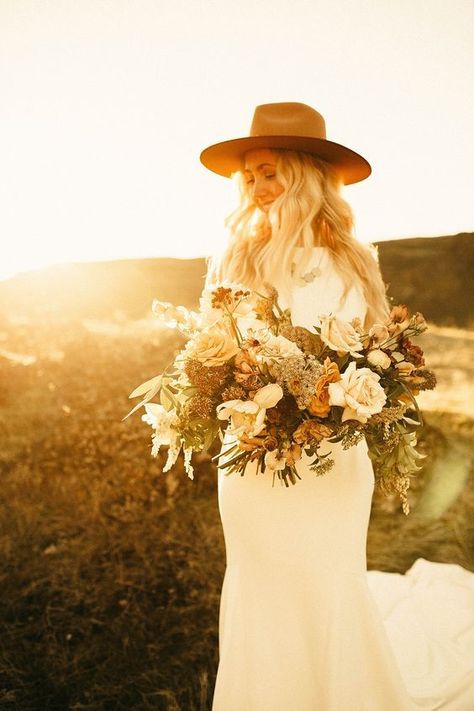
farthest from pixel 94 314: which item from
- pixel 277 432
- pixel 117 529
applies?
pixel 277 432

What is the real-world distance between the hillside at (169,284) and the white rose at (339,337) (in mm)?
3674

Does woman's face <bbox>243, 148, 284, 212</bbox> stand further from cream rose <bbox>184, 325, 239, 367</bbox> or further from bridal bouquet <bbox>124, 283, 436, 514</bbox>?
cream rose <bbox>184, 325, 239, 367</bbox>

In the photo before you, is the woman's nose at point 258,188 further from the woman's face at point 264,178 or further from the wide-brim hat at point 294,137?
the wide-brim hat at point 294,137

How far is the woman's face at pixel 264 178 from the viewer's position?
3.20 metres

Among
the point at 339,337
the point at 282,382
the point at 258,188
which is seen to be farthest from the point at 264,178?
the point at 282,382

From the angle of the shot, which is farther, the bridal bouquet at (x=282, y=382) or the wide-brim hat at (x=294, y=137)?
the wide-brim hat at (x=294, y=137)

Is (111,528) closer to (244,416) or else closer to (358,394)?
(244,416)

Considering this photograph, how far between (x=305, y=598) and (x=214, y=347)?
53.9 inches

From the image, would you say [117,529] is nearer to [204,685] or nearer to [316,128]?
[204,685]

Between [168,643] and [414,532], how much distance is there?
2.47 metres

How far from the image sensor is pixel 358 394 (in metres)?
1.97

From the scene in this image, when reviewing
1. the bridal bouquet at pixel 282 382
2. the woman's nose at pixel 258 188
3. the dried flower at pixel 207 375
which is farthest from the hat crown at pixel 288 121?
the dried flower at pixel 207 375

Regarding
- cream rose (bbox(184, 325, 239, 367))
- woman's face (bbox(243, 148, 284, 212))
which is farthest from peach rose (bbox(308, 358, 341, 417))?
woman's face (bbox(243, 148, 284, 212))

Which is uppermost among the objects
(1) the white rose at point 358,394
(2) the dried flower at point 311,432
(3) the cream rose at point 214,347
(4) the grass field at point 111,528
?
Answer: (3) the cream rose at point 214,347
